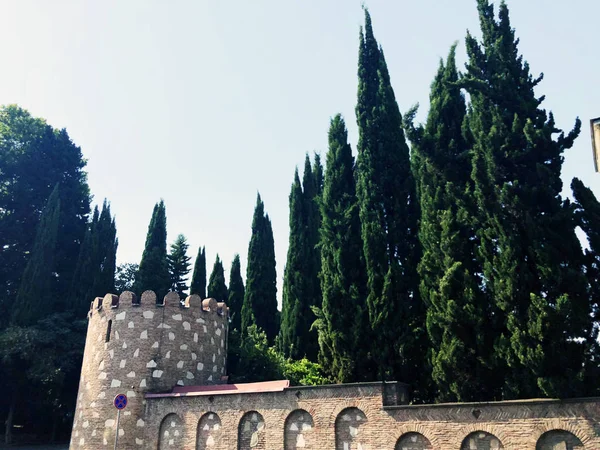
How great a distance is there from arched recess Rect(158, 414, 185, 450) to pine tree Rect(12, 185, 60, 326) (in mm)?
17599

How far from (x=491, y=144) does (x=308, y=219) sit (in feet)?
65.4

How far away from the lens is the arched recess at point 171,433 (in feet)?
52.9

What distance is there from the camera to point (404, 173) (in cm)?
2022

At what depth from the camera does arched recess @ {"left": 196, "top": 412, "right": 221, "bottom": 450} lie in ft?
50.8

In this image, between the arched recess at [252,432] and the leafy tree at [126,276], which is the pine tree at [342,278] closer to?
the arched recess at [252,432]

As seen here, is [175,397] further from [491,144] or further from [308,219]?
[308,219]

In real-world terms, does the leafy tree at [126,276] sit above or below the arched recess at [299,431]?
above

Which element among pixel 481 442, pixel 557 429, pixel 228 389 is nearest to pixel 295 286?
pixel 228 389

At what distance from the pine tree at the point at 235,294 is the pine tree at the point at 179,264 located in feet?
12.6

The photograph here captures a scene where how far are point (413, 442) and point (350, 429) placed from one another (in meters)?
1.78

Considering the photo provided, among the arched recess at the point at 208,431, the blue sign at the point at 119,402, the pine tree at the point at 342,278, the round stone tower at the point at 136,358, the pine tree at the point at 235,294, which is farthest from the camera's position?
the pine tree at the point at 235,294

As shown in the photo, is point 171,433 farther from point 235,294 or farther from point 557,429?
point 235,294

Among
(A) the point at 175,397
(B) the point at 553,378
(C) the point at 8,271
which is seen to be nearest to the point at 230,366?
(A) the point at 175,397

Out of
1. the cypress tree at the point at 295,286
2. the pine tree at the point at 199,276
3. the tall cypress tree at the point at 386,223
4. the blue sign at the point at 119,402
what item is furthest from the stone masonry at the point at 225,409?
the pine tree at the point at 199,276
